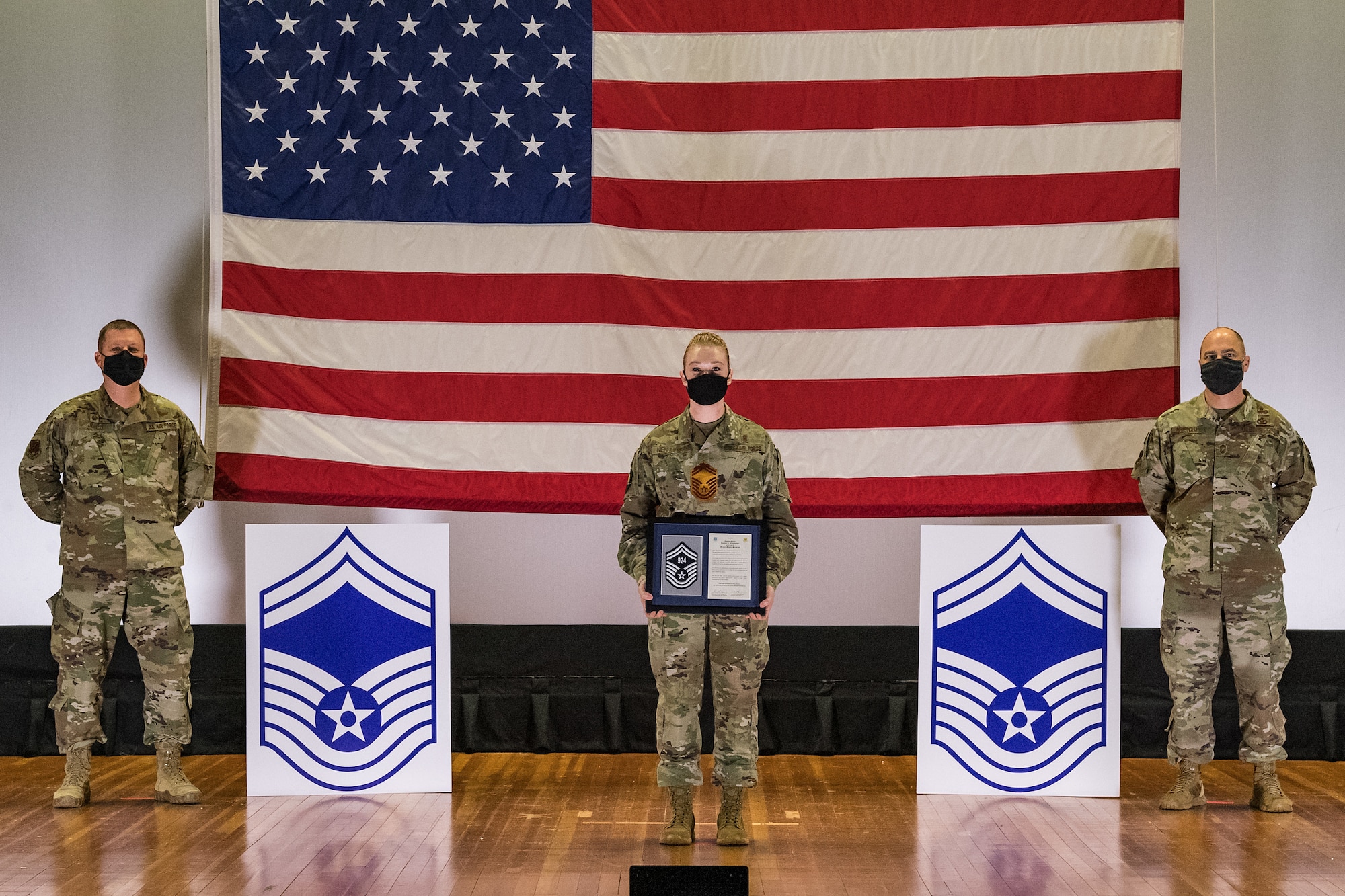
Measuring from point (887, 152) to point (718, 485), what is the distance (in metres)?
1.85

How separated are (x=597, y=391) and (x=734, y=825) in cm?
190

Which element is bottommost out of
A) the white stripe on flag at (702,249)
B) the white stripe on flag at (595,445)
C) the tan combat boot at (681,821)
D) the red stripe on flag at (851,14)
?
the tan combat boot at (681,821)

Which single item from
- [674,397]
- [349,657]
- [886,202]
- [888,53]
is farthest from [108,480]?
A: [888,53]

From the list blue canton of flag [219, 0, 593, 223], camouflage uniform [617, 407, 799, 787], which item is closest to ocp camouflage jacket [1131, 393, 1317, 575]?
camouflage uniform [617, 407, 799, 787]

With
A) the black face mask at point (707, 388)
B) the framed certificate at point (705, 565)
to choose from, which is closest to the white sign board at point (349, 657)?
the framed certificate at point (705, 565)

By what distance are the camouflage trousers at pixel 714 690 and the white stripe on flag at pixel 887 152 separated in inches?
80.1

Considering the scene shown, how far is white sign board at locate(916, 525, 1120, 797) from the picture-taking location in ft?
15.1

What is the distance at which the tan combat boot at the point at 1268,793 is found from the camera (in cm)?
439

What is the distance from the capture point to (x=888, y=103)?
4.96 metres

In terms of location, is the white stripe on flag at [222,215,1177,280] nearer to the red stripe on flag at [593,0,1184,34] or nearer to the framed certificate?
the red stripe on flag at [593,0,1184,34]

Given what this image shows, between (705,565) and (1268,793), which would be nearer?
(705,565)

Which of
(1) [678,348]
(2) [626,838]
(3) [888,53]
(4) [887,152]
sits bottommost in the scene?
(2) [626,838]

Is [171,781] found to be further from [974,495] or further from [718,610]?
[974,495]

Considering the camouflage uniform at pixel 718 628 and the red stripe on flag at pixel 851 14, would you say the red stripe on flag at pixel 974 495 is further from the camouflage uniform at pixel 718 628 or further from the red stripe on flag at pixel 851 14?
the red stripe on flag at pixel 851 14
